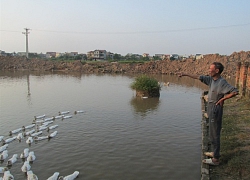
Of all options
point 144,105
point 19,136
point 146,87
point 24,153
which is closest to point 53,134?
point 19,136

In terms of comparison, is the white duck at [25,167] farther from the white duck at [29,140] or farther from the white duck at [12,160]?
the white duck at [29,140]

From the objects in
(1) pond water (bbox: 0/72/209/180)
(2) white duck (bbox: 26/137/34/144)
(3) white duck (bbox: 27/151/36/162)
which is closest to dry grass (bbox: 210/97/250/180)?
(1) pond water (bbox: 0/72/209/180)

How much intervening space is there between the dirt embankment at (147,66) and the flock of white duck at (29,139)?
47315 millimetres

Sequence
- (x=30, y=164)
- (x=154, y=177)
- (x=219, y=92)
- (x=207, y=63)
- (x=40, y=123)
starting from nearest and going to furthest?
(x=219, y=92)
(x=154, y=177)
(x=30, y=164)
(x=40, y=123)
(x=207, y=63)

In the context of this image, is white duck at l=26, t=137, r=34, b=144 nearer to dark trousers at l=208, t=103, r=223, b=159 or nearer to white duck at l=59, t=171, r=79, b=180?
white duck at l=59, t=171, r=79, b=180

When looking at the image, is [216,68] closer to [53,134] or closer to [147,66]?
[53,134]

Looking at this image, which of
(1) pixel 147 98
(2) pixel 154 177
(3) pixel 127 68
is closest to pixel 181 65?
(3) pixel 127 68

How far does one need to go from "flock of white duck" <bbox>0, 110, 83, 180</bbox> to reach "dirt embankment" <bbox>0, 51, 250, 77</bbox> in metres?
47.3

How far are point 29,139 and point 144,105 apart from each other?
33.7 feet

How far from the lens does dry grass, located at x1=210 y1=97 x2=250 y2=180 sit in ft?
20.6

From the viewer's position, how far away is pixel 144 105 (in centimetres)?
1944

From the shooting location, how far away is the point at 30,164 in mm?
8734

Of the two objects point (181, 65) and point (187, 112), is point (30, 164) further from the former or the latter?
point (181, 65)

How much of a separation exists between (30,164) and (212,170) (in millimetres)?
5980
